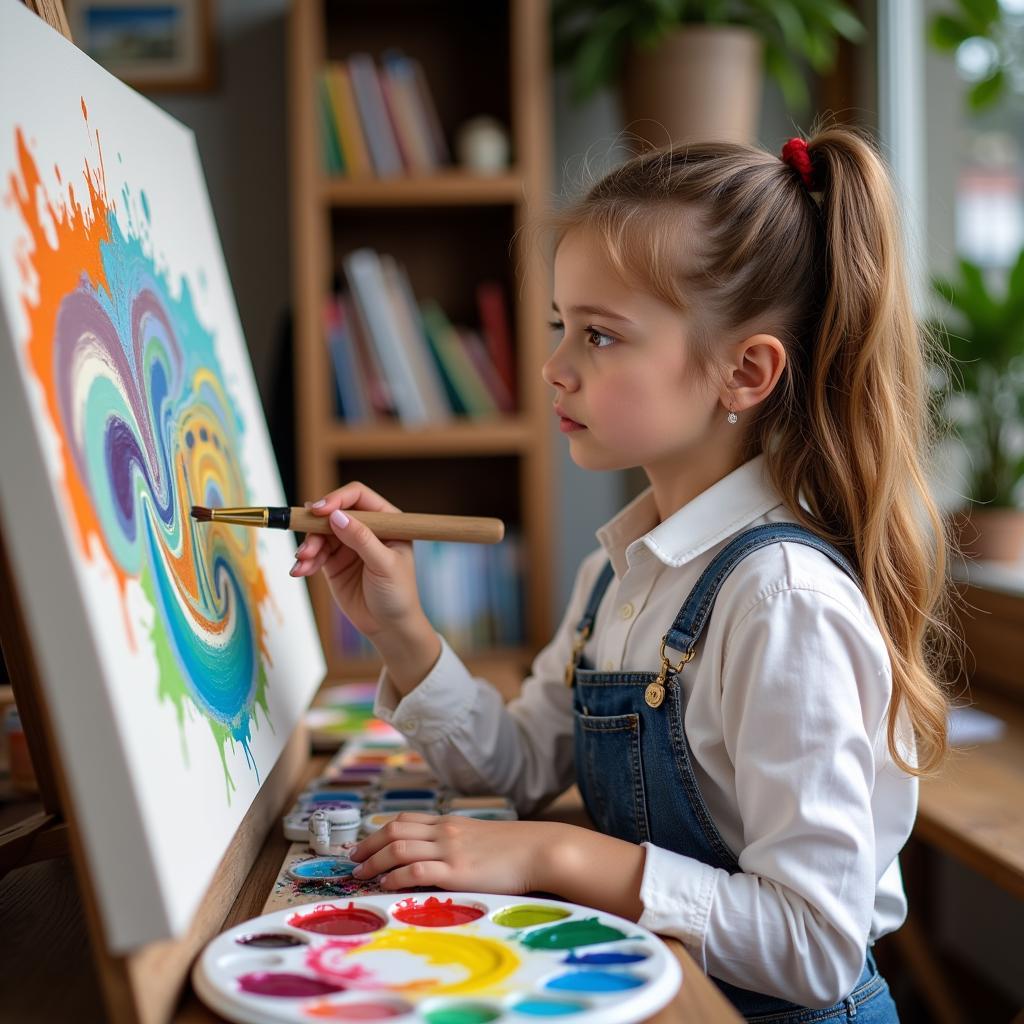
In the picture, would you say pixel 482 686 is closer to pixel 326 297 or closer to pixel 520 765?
pixel 520 765

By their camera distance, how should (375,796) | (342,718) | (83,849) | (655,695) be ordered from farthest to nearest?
(342,718) → (375,796) → (655,695) → (83,849)

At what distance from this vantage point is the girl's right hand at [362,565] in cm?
92

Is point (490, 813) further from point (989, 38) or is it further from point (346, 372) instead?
point (989, 38)

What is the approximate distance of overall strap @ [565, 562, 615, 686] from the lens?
105 centimetres

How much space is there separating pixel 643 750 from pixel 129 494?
43 cm

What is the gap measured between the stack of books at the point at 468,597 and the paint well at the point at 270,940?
1531 mm

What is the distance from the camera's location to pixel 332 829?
840 millimetres

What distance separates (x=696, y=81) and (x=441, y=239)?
0.62 metres

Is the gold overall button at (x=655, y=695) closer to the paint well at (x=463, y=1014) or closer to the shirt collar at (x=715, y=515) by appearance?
the shirt collar at (x=715, y=515)

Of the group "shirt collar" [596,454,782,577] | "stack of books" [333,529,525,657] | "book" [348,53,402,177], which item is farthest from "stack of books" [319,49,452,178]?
"shirt collar" [596,454,782,577]

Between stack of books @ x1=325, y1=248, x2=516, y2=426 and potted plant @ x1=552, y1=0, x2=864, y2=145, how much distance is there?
46 cm

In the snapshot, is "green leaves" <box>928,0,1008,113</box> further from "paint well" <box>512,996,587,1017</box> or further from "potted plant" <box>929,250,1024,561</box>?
"paint well" <box>512,996,587,1017</box>

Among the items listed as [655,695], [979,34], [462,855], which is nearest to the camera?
[462,855]

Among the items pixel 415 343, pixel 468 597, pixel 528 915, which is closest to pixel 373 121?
pixel 415 343
